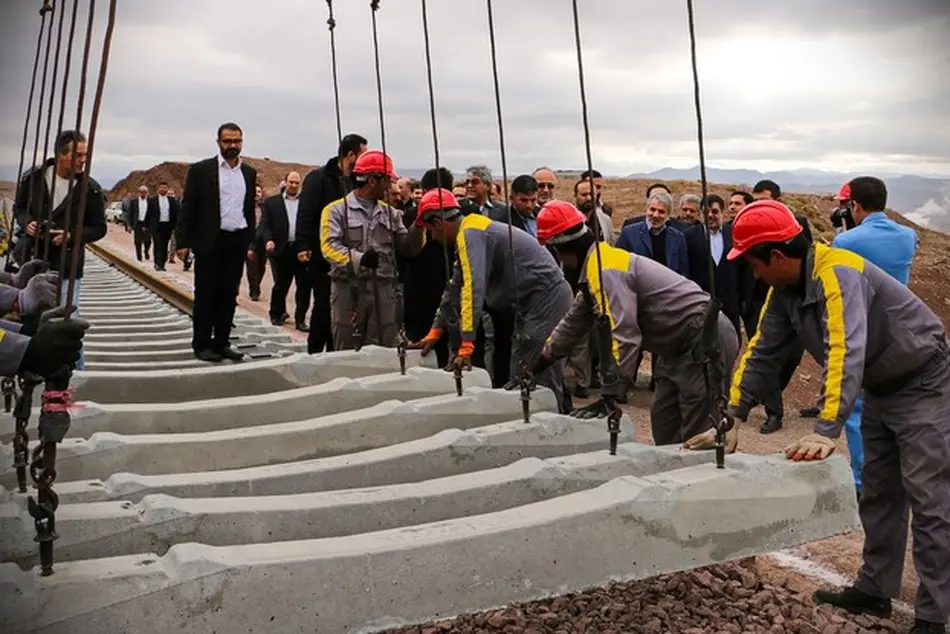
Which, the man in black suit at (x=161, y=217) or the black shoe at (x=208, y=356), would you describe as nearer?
the black shoe at (x=208, y=356)

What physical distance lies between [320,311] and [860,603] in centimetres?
470

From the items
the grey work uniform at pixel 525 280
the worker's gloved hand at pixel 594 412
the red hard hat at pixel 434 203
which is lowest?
the worker's gloved hand at pixel 594 412

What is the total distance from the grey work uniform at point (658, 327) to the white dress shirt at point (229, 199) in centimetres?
259

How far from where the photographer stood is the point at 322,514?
3.47m

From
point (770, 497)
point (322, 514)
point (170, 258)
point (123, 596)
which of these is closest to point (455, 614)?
point (322, 514)

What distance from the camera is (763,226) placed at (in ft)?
13.6

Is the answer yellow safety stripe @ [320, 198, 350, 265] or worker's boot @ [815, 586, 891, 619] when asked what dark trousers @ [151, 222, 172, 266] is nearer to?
yellow safety stripe @ [320, 198, 350, 265]

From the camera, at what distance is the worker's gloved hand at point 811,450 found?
12.3 feet

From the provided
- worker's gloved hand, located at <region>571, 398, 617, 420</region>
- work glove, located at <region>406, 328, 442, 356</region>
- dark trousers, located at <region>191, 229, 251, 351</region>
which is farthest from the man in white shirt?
worker's gloved hand, located at <region>571, 398, 617, 420</region>

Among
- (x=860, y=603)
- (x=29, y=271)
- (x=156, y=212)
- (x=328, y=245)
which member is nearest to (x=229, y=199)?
(x=328, y=245)

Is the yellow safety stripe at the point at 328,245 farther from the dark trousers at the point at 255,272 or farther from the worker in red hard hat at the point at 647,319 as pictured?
the dark trousers at the point at 255,272

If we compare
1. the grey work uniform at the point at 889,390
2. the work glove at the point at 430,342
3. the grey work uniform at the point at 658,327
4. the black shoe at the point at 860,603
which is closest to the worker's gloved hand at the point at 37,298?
the work glove at the point at 430,342

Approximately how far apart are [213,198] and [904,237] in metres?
4.30

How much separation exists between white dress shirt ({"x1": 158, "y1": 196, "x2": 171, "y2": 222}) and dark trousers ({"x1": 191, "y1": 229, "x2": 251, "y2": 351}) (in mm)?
13181
